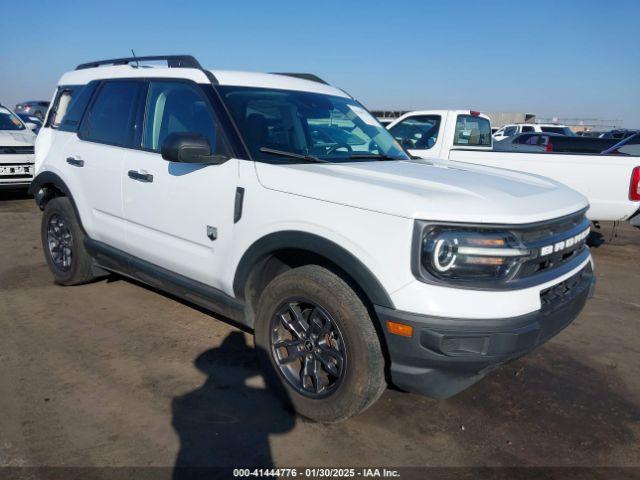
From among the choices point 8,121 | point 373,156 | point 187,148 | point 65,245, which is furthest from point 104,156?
point 8,121

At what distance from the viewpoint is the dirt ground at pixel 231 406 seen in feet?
9.04

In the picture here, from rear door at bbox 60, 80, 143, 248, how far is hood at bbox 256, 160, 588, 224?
1610 mm

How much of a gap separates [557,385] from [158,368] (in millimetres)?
2694

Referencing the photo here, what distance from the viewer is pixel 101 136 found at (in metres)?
4.38

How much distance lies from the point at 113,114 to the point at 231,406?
259cm

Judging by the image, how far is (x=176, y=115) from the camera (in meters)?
3.79

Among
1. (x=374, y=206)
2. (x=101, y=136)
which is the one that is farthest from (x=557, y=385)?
(x=101, y=136)

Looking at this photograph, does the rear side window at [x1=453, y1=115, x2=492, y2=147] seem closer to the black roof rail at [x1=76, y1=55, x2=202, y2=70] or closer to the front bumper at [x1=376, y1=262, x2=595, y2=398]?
the black roof rail at [x1=76, y1=55, x2=202, y2=70]

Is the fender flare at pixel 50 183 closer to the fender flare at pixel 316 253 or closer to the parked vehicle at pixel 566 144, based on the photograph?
the fender flare at pixel 316 253

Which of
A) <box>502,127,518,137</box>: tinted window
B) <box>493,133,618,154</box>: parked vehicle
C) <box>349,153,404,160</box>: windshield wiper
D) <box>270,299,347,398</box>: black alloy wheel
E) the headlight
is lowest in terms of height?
<box>270,299,347,398</box>: black alloy wheel

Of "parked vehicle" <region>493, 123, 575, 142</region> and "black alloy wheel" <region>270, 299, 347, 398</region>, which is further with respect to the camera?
"parked vehicle" <region>493, 123, 575, 142</region>

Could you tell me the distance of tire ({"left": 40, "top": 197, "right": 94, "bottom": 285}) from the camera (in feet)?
15.6

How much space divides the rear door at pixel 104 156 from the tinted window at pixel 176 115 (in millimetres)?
206

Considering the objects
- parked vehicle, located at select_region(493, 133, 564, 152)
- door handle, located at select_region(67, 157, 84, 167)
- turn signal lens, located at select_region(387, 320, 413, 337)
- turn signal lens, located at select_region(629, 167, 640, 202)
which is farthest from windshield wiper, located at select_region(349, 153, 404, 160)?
parked vehicle, located at select_region(493, 133, 564, 152)
